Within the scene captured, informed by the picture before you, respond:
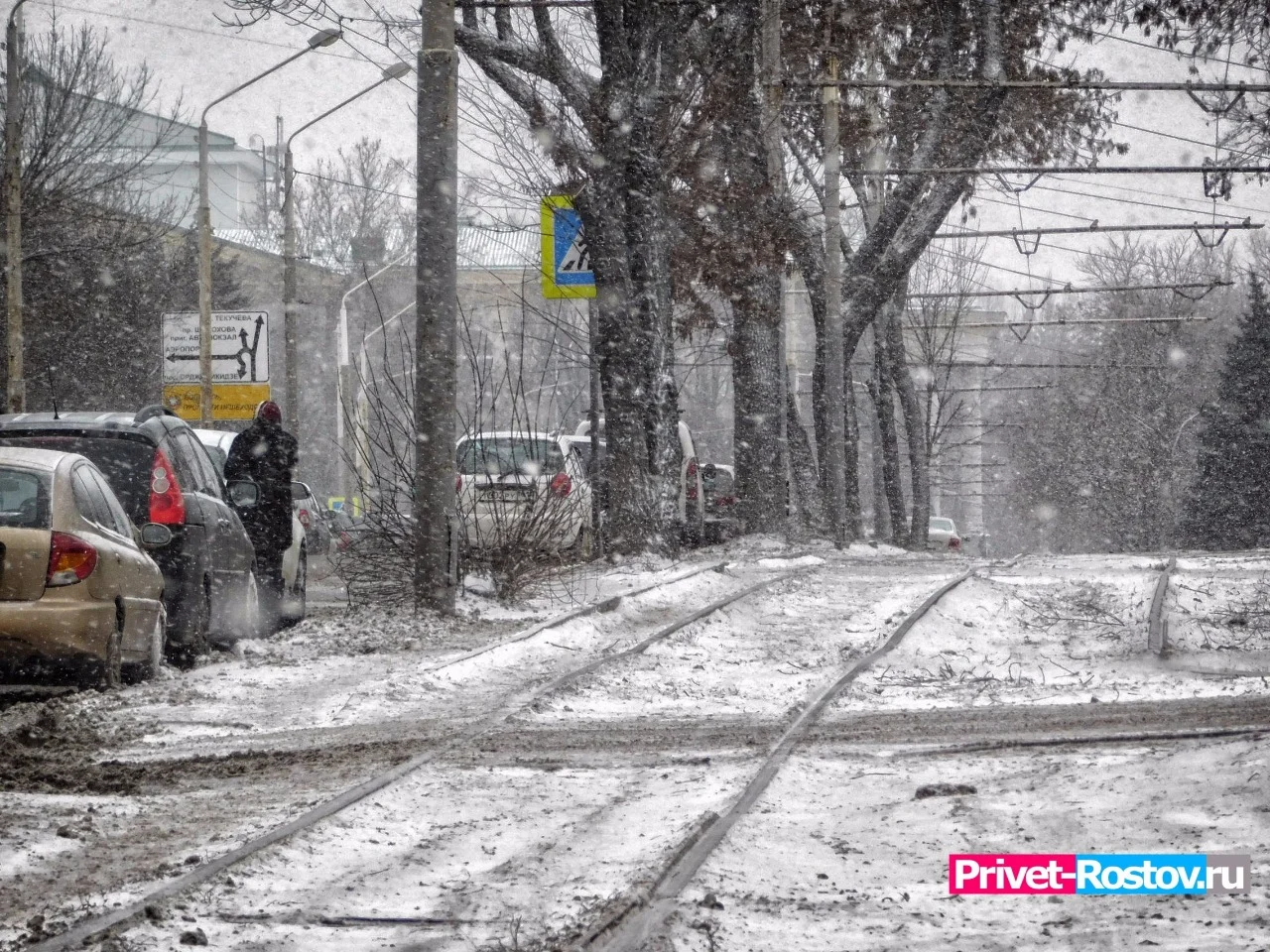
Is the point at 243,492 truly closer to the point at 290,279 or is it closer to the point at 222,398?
the point at 222,398

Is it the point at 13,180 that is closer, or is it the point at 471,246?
the point at 13,180

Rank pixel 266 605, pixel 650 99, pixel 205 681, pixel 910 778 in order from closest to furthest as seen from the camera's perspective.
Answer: pixel 910 778, pixel 205 681, pixel 266 605, pixel 650 99

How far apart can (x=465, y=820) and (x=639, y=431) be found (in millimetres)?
12279

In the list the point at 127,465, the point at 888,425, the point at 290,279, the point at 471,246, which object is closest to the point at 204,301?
the point at 290,279

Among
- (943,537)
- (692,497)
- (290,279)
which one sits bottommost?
(943,537)

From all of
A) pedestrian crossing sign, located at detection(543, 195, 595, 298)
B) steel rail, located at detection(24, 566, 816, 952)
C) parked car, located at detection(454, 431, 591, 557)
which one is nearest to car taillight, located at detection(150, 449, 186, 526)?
steel rail, located at detection(24, 566, 816, 952)

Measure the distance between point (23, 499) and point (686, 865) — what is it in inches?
193

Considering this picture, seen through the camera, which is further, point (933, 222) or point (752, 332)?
point (752, 332)

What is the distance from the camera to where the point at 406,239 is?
45.2 metres

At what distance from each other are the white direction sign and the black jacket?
12.0m

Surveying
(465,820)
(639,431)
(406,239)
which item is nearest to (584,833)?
(465,820)

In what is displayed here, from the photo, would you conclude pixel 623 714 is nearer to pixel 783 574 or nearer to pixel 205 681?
pixel 205 681

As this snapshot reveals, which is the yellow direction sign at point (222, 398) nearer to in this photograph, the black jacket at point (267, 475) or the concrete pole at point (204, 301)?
the concrete pole at point (204, 301)

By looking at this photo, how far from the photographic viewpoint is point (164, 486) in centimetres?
1011
